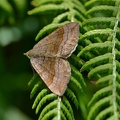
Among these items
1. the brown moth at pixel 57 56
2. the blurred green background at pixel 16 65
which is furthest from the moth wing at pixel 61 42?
the blurred green background at pixel 16 65

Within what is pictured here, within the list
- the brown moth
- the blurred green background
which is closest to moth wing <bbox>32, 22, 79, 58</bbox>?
the brown moth

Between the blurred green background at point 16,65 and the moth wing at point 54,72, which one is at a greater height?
the blurred green background at point 16,65

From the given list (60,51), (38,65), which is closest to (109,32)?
(60,51)

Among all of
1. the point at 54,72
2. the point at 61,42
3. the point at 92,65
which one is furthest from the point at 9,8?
the point at 92,65

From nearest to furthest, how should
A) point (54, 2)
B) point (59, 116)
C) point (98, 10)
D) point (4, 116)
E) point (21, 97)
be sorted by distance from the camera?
1. point (59, 116)
2. point (98, 10)
3. point (54, 2)
4. point (4, 116)
5. point (21, 97)

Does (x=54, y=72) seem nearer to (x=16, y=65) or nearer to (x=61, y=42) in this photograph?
(x=61, y=42)

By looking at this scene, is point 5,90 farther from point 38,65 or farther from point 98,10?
point 98,10

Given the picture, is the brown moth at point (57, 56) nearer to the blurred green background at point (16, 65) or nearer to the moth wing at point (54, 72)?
the moth wing at point (54, 72)
